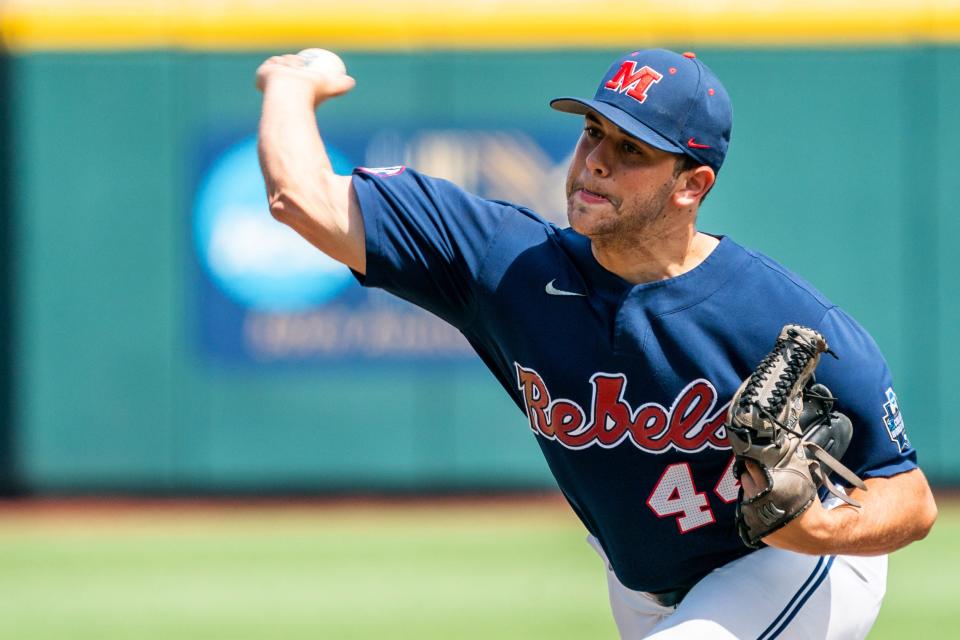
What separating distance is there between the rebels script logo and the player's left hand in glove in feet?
0.82

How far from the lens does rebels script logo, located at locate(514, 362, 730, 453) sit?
3.58 metres

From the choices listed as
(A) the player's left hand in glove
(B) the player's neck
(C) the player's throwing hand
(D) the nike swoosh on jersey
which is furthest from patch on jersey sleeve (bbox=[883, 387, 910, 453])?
(C) the player's throwing hand

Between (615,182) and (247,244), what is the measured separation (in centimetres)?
724

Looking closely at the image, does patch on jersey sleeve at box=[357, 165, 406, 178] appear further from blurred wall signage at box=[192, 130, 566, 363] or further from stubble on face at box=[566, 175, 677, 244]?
blurred wall signage at box=[192, 130, 566, 363]

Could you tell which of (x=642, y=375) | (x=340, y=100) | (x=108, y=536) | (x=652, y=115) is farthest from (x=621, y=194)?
(x=340, y=100)

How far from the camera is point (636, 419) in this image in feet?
11.9

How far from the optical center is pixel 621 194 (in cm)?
356

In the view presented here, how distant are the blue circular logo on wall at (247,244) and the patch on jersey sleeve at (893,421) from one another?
7170mm

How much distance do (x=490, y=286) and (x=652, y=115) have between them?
22.6 inches

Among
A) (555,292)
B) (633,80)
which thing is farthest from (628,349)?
(633,80)

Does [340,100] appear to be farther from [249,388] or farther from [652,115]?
[652,115]

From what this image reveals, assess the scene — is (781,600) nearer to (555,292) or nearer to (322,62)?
(555,292)

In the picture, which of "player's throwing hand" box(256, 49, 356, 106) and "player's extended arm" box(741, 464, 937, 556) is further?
"player's throwing hand" box(256, 49, 356, 106)

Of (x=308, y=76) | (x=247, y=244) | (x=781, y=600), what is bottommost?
(x=247, y=244)
